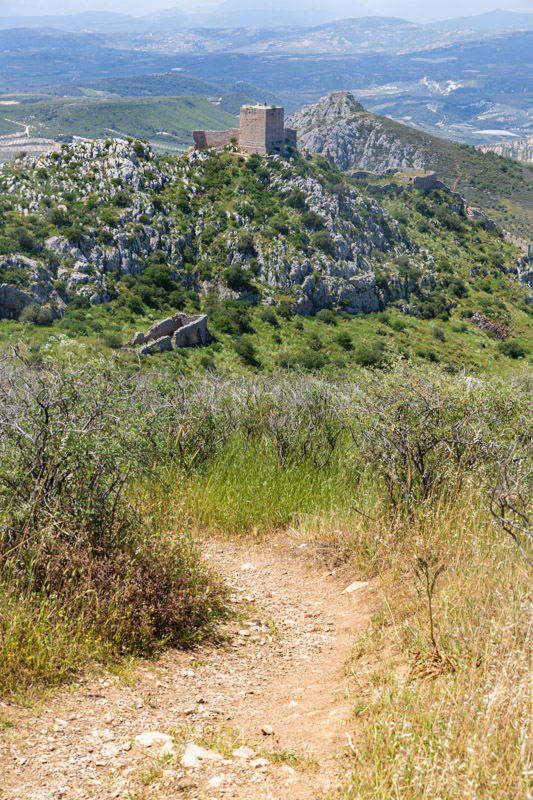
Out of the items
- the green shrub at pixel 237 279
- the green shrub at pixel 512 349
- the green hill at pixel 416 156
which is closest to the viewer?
the green shrub at pixel 512 349

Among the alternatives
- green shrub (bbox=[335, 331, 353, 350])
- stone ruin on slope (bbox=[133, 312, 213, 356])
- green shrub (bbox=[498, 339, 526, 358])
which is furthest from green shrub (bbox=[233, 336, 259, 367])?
green shrub (bbox=[498, 339, 526, 358])

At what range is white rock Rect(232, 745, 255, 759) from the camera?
8.32 feet

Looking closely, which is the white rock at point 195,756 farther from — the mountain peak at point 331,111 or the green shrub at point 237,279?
the mountain peak at point 331,111

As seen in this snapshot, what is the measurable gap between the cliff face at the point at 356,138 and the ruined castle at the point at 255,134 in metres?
62.5

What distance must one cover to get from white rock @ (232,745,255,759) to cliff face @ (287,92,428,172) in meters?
124

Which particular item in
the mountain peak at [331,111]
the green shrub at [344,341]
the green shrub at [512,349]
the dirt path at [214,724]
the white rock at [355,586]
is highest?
the mountain peak at [331,111]

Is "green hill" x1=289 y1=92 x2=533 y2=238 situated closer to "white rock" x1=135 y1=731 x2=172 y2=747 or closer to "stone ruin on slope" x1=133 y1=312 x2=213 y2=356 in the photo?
"stone ruin on slope" x1=133 y1=312 x2=213 y2=356

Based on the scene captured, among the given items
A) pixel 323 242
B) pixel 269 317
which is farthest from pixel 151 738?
pixel 323 242

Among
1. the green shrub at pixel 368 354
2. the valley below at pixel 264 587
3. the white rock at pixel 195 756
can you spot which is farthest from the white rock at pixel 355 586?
the green shrub at pixel 368 354

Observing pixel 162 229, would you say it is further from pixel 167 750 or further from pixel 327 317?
pixel 167 750

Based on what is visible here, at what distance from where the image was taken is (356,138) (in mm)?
134125

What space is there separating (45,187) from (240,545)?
53635mm

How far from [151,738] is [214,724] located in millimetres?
337

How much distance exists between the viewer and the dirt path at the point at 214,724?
7.64ft
